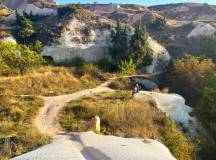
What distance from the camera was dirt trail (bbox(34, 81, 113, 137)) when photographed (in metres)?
23.9

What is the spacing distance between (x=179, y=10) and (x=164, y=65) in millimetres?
39514

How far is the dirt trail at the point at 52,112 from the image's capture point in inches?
939

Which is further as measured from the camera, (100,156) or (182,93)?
(182,93)

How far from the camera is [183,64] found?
134ft

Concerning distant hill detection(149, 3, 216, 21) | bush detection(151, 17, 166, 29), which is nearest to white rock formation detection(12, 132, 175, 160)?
bush detection(151, 17, 166, 29)

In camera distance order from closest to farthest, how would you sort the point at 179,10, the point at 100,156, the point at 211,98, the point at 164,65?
the point at 100,156 < the point at 211,98 < the point at 164,65 < the point at 179,10

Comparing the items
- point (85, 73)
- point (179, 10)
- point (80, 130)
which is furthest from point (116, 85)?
point (179, 10)

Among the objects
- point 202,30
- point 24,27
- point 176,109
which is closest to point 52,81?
point 176,109

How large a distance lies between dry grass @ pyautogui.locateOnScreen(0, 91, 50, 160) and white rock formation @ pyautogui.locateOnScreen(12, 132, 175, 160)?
176 cm

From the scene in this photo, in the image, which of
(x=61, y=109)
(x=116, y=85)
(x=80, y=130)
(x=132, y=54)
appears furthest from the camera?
(x=132, y=54)

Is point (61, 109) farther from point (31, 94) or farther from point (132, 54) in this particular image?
point (132, 54)

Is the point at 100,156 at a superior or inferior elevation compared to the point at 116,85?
superior

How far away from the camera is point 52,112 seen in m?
27.3

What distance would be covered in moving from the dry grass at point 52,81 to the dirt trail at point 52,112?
4.46ft
